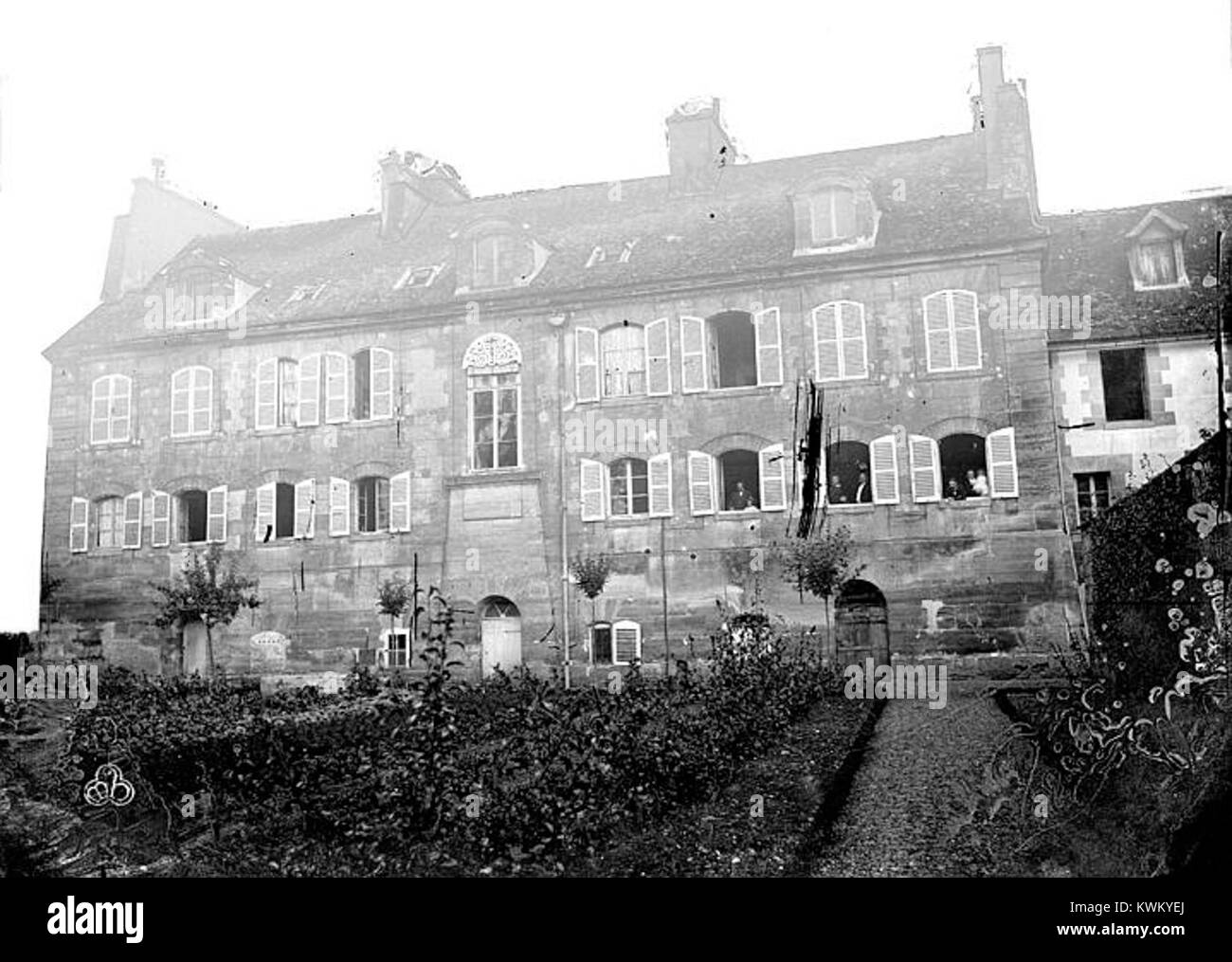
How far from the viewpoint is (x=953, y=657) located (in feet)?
17.9

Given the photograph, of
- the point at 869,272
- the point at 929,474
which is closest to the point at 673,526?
the point at 929,474

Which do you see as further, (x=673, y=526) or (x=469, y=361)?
(x=469, y=361)

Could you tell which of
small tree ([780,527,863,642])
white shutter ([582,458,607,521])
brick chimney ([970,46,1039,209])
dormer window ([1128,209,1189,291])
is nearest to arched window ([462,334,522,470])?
white shutter ([582,458,607,521])

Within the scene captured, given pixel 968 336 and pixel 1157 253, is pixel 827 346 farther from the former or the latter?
pixel 1157 253

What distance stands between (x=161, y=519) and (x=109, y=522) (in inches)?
12.2

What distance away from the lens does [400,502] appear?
6301 mm

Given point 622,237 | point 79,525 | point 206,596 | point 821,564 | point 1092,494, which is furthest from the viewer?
point 622,237

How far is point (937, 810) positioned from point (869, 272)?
309 centimetres

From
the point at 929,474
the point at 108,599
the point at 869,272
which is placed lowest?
the point at 108,599

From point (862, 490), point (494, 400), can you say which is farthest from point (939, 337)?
point (494, 400)

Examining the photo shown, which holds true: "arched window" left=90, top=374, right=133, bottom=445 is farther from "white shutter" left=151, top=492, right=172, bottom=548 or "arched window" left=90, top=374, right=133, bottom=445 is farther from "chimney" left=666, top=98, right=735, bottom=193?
"chimney" left=666, top=98, right=735, bottom=193
